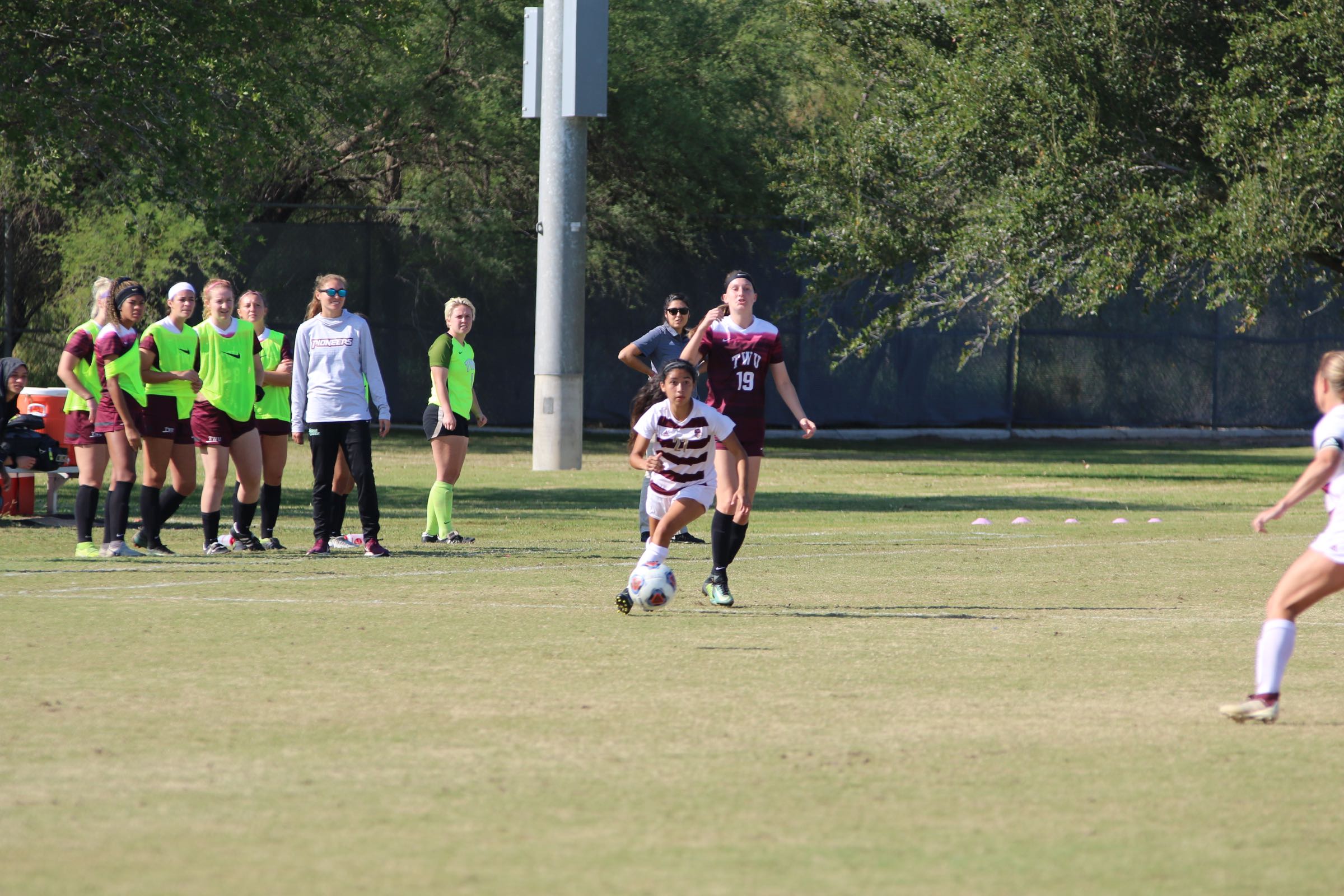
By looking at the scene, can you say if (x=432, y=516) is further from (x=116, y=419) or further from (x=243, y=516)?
(x=116, y=419)

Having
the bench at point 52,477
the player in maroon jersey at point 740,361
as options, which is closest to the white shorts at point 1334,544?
the player in maroon jersey at point 740,361

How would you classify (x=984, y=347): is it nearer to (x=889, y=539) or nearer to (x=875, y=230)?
(x=875, y=230)

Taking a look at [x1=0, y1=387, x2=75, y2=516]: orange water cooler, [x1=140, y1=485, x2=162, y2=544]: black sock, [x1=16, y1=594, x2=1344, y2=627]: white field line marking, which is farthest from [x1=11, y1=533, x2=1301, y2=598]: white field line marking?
[x1=0, y1=387, x2=75, y2=516]: orange water cooler

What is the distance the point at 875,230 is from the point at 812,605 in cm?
1528

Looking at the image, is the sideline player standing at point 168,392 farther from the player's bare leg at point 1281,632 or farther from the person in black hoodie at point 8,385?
the player's bare leg at point 1281,632

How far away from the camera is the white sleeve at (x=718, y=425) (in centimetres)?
983

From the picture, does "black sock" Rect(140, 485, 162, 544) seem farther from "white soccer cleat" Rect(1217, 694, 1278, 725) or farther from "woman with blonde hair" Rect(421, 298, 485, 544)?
"white soccer cleat" Rect(1217, 694, 1278, 725)

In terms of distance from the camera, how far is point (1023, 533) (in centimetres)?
1536

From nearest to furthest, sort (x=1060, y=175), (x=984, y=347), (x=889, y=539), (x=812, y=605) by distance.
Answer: (x=812, y=605) → (x=889, y=539) → (x=1060, y=175) → (x=984, y=347)

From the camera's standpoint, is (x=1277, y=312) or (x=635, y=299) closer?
(x=635, y=299)

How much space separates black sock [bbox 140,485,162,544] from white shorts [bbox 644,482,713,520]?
422 centimetres

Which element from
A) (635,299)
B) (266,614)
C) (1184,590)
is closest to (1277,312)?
(635,299)

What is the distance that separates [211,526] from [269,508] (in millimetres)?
612

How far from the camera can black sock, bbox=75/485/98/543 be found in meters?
12.4
